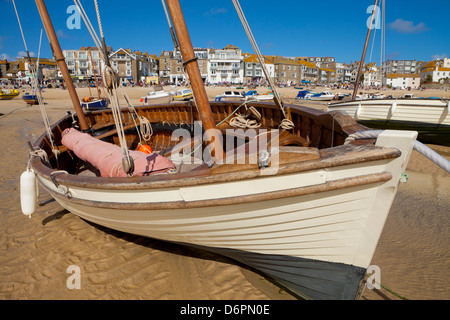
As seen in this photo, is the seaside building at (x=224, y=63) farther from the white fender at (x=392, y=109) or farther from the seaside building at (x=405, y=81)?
the white fender at (x=392, y=109)

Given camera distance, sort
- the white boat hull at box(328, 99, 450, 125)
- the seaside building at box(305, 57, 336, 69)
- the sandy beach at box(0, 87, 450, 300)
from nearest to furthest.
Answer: the sandy beach at box(0, 87, 450, 300)
the white boat hull at box(328, 99, 450, 125)
the seaside building at box(305, 57, 336, 69)

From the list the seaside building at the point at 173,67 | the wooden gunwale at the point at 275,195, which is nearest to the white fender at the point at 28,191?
the wooden gunwale at the point at 275,195

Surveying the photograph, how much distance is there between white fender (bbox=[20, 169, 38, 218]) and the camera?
4148mm

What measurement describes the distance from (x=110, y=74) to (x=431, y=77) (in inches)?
4968

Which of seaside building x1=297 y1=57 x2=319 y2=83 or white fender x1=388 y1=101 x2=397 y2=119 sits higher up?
seaside building x1=297 y1=57 x2=319 y2=83

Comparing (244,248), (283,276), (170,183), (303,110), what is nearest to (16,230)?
(170,183)

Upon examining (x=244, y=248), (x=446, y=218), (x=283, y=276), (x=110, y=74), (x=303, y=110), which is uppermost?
(x=110, y=74)

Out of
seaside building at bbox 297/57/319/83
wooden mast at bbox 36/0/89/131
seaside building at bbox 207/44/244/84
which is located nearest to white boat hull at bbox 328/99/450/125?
wooden mast at bbox 36/0/89/131

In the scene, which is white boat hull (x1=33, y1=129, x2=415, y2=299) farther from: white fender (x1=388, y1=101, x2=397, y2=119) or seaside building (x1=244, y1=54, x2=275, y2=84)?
seaside building (x1=244, y1=54, x2=275, y2=84)

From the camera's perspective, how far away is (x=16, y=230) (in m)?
4.85

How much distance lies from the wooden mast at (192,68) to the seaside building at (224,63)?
3091 inches

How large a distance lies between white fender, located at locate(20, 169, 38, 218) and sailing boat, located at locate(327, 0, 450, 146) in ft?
38.8

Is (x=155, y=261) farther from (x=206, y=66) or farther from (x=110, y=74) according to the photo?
(x=206, y=66)

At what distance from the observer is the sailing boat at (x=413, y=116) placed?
10.1m
